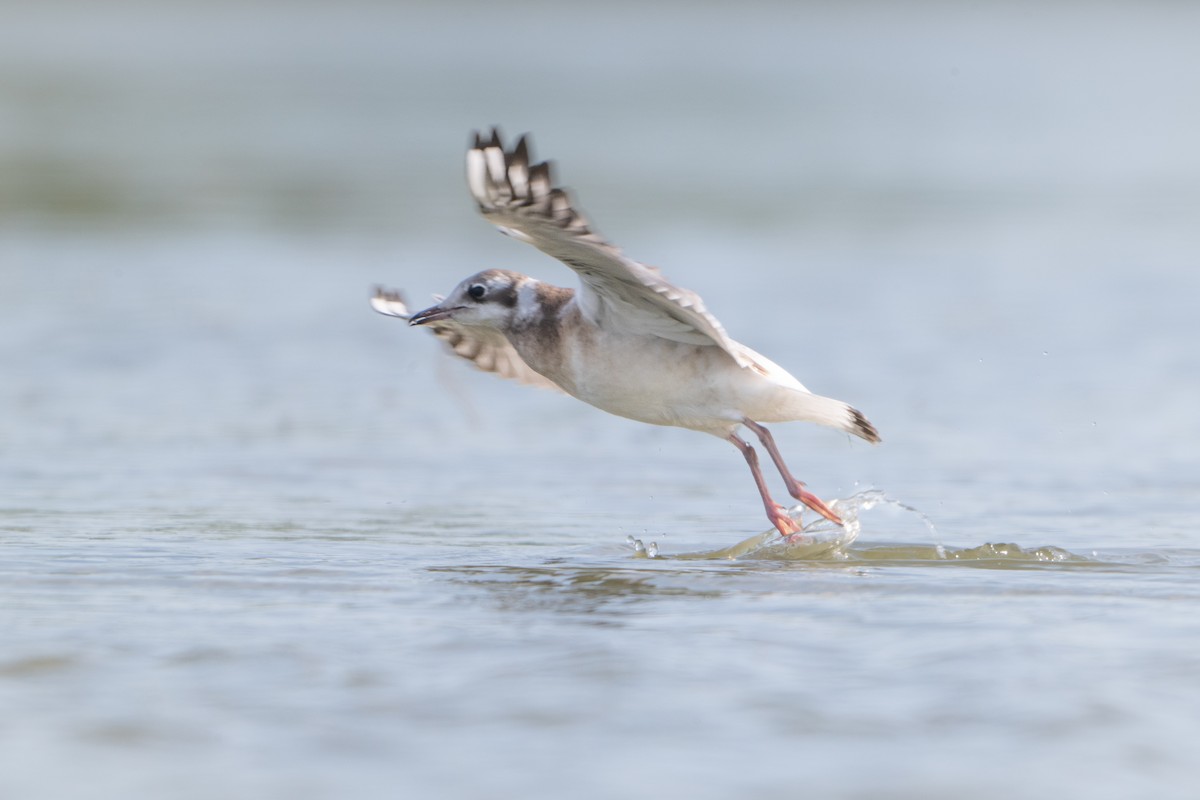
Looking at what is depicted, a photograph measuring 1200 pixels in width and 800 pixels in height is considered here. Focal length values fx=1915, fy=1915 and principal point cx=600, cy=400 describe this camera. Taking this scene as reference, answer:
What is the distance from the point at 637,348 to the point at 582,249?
1.05m

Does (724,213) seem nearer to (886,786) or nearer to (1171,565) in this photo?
(1171,565)

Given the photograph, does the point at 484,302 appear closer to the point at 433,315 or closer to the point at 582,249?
the point at 433,315

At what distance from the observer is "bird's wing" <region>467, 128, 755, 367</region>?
8.74 meters

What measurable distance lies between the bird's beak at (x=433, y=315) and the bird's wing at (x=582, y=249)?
84 cm

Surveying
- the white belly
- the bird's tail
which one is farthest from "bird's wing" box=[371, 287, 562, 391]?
the bird's tail

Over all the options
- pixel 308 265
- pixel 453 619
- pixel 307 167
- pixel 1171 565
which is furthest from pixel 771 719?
pixel 307 167

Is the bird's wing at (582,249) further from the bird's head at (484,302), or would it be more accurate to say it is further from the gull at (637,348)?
the bird's head at (484,302)

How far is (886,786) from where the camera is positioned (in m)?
6.26

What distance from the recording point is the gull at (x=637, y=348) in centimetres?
941

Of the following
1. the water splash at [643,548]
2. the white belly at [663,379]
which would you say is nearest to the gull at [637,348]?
the white belly at [663,379]

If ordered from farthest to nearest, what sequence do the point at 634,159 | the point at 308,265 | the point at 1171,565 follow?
1. the point at 634,159
2. the point at 308,265
3. the point at 1171,565

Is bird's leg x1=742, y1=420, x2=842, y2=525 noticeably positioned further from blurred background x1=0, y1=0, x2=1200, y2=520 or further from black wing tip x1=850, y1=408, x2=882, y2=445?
blurred background x1=0, y1=0, x2=1200, y2=520

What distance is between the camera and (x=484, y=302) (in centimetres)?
1042

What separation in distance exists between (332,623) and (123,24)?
74250 millimetres
